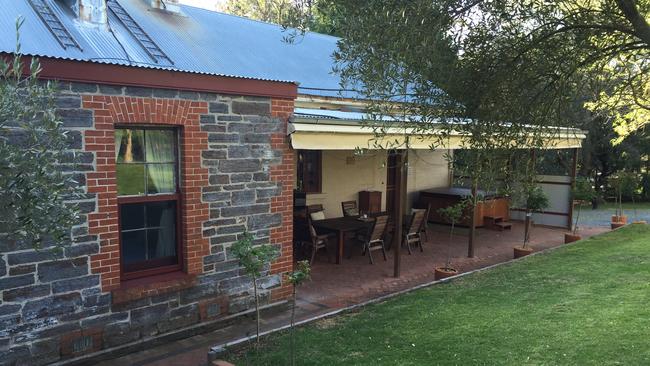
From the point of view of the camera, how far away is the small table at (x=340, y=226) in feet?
32.1

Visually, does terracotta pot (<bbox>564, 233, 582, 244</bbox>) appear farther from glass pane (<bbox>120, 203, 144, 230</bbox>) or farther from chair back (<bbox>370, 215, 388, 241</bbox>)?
glass pane (<bbox>120, 203, 144, 230</bbox>)

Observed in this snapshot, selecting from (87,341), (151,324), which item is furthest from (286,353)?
(87,341)

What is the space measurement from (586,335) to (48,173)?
559 cm

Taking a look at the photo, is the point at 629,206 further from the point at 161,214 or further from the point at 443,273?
the point at 161,214

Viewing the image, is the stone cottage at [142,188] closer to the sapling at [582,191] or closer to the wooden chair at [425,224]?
the wooden chair at [425,224]

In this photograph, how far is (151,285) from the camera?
569cm

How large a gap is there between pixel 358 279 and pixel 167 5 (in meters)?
6.06

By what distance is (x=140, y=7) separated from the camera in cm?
853

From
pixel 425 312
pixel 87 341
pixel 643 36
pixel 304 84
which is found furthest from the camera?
pixel 304 84

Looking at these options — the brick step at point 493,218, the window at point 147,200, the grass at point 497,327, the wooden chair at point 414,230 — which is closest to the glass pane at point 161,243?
the window at point 147,200

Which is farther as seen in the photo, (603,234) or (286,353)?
(603,234)

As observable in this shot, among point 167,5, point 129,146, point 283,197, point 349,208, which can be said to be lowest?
point 349,208

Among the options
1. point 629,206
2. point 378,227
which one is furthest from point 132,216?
point 629,206

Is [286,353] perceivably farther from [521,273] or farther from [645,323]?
[521,273]
